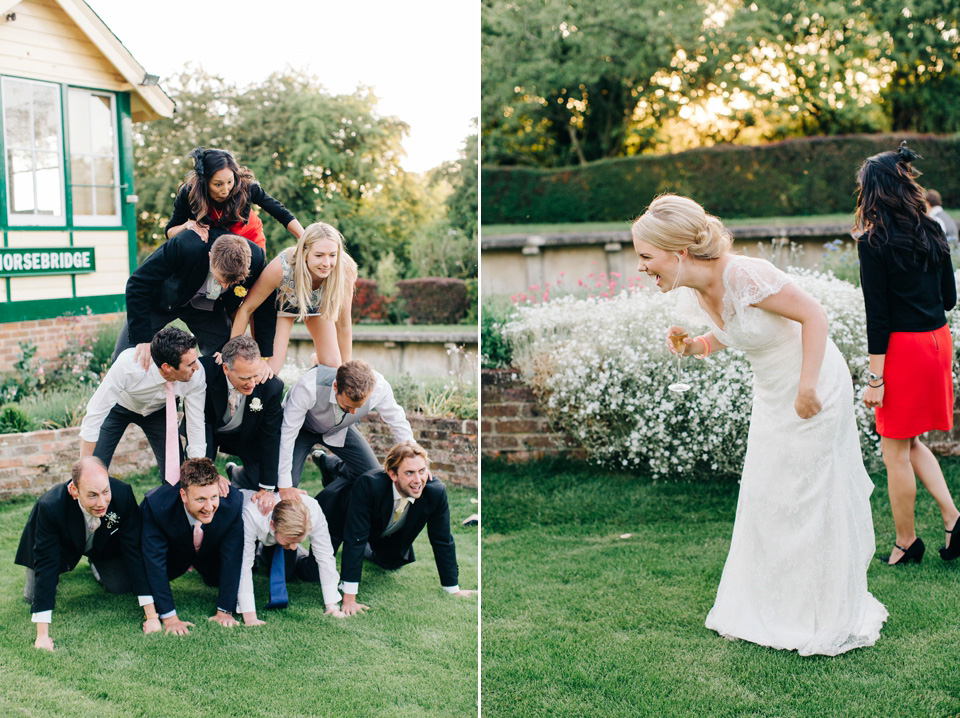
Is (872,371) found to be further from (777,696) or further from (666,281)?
(777,696)

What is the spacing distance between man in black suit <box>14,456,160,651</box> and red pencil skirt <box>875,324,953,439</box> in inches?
120

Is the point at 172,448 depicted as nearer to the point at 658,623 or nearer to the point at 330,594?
the point at 330,594

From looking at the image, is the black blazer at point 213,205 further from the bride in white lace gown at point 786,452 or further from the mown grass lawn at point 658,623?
the mown grass lawn at point 658,623

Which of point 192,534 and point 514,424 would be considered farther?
point 514,424

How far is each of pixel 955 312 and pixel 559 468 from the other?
2.56 meters

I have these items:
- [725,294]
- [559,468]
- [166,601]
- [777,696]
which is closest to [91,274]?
[166,601]

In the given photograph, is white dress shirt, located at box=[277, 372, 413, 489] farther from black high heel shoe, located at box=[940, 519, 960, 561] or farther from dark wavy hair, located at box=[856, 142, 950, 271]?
black high heel shoe, located at box=[940, 519, 960, 561]

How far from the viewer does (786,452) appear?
2971 millimetres

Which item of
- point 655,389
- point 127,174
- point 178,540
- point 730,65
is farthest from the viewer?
point 730,65

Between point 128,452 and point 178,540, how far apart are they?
2021 millimetres

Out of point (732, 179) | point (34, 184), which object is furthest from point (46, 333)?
point (732, 179)

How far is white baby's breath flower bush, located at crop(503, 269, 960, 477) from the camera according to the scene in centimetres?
471

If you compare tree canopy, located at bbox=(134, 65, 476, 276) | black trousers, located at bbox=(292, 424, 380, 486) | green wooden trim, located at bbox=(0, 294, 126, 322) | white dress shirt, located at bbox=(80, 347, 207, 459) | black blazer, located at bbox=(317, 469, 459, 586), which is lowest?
black blazer, located at bbox=(317, 469, 459, 586)

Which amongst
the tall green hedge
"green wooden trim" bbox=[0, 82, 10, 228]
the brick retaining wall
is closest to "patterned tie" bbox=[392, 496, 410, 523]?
the brick retaining wall
